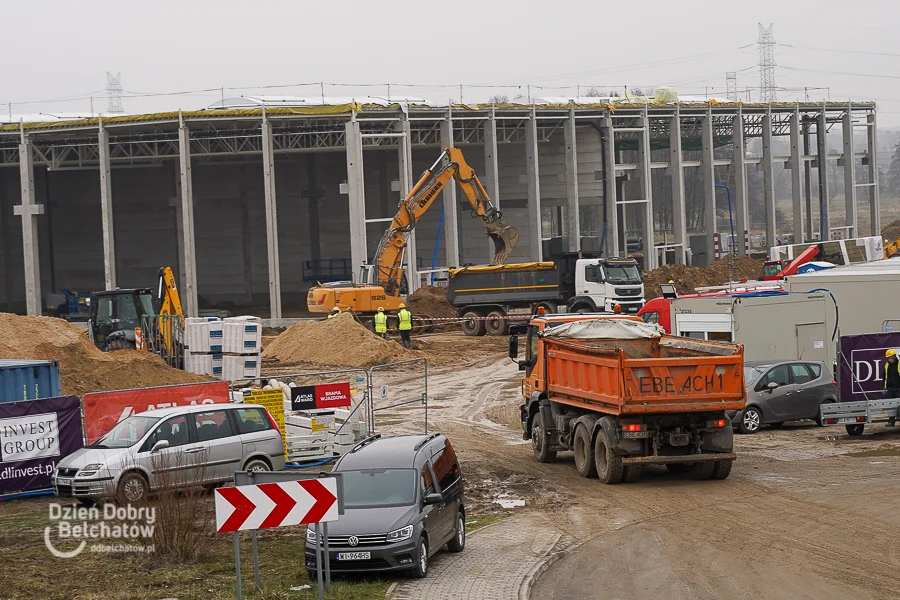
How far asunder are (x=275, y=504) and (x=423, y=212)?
36.9 metres

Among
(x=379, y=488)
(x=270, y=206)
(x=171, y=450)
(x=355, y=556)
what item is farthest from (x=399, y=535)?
(x=270, y=206)

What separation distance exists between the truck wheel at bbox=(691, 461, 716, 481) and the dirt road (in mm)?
153

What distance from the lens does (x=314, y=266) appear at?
228ft

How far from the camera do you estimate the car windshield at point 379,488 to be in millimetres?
12008

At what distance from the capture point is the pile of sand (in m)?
27.1

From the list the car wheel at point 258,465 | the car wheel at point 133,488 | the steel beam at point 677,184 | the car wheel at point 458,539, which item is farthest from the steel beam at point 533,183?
the car wheel at point 458,539

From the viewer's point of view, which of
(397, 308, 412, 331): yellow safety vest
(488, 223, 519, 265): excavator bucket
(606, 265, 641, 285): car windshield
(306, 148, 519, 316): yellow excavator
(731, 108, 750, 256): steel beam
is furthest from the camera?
(731, 108, 750, 256): steel beam

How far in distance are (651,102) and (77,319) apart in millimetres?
35940

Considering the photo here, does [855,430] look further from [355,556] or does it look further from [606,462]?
[355,556]

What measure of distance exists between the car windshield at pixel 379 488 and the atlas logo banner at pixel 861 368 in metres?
12.4

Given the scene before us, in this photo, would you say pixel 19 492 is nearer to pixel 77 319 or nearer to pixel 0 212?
pixel 77 319

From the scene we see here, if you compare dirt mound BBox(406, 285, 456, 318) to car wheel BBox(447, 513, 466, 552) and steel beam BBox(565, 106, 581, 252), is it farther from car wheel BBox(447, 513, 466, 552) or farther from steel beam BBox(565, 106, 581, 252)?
car wheel BBox(447, 513, 466, 552)

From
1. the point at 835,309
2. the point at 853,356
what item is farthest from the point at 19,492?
the point at 835,309

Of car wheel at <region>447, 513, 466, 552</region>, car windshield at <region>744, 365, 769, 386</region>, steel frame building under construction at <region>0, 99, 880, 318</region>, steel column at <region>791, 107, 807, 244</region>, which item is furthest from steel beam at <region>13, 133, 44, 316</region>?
steel column at <region>791, 107, 807, 244</region>
